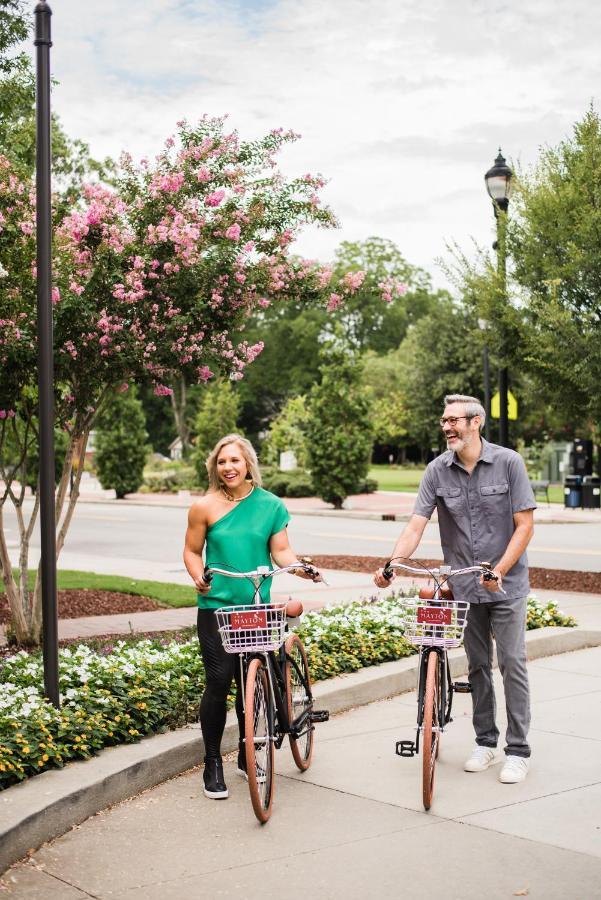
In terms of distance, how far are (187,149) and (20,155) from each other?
3.60 m

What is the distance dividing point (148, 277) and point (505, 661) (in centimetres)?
424

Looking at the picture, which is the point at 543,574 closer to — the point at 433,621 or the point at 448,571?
the point at 448,571

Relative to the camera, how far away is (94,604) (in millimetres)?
12000

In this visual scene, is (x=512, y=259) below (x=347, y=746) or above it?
above

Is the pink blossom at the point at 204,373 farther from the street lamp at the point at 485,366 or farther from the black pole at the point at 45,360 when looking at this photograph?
the street lamp at the point at 485,366

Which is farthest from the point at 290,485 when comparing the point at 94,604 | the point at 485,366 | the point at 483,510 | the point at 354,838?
the point at 354,838

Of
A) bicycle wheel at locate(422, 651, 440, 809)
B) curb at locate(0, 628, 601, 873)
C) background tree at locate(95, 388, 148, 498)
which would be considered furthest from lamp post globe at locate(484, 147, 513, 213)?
background tree at locate(95, 388, 148, 498)

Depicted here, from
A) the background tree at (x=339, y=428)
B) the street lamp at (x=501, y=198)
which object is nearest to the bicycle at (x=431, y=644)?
the street lamp at (x=501, y=198)

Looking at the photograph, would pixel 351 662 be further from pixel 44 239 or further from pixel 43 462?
pixel 44 239

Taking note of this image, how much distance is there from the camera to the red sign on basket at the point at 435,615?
5188mm

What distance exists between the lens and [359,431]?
33438 mm

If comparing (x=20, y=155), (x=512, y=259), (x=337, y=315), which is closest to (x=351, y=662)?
(x=20, y=155)

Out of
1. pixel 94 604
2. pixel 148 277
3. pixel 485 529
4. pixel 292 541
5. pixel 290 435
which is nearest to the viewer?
pixel 485 529

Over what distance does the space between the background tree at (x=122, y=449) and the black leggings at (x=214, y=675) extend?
36.4 m
